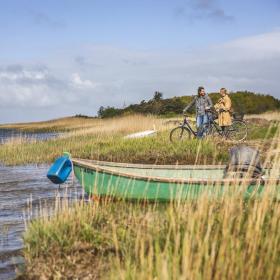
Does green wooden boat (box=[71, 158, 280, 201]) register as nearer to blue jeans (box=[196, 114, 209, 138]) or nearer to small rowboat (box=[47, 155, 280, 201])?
small rowboat (box=[47, 155, 280, 201])

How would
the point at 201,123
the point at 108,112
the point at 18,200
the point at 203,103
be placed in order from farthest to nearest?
the point at 108,112
the point at 201,123
the point at 203,103
the point at 18,200

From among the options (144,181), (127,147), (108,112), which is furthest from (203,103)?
(108,112)

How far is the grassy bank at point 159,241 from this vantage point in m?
5.36

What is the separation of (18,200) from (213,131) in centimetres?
867

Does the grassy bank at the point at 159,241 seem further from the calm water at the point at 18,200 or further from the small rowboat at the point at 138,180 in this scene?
the small rowboat at the point at 138,180

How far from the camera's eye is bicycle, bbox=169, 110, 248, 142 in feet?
67.6

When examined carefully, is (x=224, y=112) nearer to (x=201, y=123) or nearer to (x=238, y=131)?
(x=201, y=123)

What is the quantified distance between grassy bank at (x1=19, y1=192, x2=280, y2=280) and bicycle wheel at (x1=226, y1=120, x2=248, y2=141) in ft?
43.4

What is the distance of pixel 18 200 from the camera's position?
1482cm

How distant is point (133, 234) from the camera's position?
287 inches

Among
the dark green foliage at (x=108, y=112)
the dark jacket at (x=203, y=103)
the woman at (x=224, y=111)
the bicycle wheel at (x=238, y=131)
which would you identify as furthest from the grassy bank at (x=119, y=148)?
the dark green foliage at (x=108, y=112)

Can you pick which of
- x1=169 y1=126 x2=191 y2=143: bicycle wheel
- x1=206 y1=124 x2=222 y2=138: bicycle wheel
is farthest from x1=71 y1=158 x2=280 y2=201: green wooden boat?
x1=206 y1=124 x2=222 y2=138: bicycle wheel

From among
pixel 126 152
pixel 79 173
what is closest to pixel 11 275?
pixel 79 173

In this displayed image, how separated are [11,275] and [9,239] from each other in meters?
2.06
